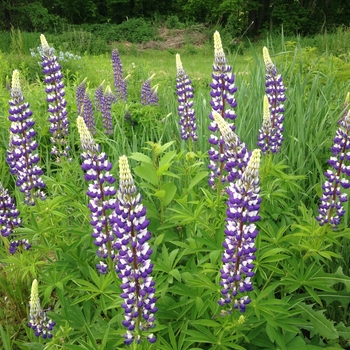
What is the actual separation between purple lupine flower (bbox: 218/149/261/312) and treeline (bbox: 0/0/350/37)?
22.1 meters

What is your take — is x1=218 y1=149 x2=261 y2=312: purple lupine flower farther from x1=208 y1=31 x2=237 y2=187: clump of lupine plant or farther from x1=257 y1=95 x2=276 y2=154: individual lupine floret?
x1=257 y1=95 x2=276 y2=154: individual lupine floret

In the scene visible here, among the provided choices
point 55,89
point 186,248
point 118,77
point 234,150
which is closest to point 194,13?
point 118,77

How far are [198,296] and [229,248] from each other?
1.87 ft

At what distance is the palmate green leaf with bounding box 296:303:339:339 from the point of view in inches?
96.3

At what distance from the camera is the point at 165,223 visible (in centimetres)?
288

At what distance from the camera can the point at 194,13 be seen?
2947 centimetres

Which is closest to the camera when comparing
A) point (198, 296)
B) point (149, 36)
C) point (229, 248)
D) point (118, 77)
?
point (229, 248)

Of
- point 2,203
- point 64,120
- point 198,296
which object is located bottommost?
point 198,296

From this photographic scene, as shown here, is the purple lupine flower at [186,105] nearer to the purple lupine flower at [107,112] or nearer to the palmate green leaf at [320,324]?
the purple lupine flower at [107,112]

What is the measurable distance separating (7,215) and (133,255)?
1.34m

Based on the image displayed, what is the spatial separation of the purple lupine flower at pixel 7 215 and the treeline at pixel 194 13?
70.6ft

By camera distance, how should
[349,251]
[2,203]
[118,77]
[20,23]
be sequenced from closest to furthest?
[2,203] < [349,251] < [118,77] < [20,23]

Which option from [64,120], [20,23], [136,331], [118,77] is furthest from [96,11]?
[136,331]

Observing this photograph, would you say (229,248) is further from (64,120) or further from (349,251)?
(64,120)
